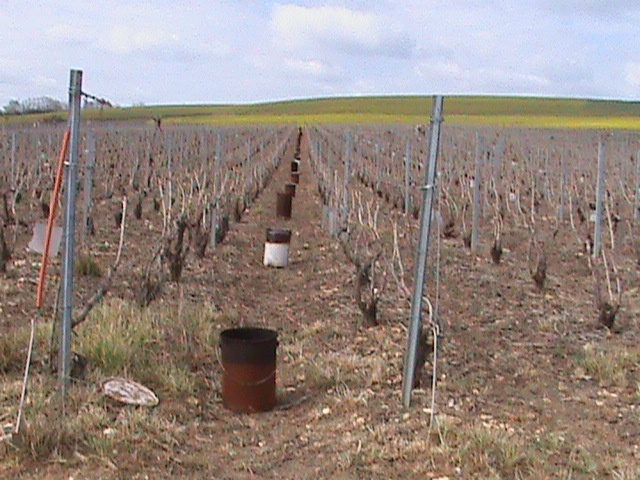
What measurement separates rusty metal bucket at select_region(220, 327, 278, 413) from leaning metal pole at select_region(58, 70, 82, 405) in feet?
2.44

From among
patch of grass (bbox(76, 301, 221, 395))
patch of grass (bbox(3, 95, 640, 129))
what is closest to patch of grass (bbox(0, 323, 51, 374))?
patch of grass (bbox(76, 301, 221, 395))

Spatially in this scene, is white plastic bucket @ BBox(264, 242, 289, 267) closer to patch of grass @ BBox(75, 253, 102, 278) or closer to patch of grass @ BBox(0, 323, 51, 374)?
patch of grass @ BBox(75, 253, 102, 278)

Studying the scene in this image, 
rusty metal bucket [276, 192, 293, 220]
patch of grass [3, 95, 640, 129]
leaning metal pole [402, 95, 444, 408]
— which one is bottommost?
rusty metal bucket [276, 192, 293, 220]

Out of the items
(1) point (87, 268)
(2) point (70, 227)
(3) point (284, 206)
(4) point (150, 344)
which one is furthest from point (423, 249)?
(3) point (284, 206)

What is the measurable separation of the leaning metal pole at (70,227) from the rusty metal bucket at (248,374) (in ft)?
2.44

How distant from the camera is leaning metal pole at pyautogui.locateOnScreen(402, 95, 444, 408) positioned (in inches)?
159

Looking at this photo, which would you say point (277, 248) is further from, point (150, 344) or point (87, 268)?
point (150, 344)

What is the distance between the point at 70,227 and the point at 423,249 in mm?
1572

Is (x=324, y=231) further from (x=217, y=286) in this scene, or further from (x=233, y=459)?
(x=233, y=459)

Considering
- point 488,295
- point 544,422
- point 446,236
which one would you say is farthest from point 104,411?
point 446,236

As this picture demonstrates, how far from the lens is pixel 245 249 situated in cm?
991

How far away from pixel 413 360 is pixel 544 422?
0.66 metres

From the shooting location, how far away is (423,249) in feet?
13.5

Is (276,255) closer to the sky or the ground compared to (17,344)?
closer to the sky
